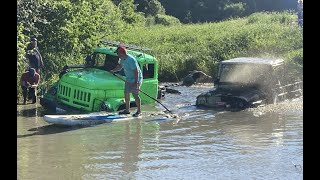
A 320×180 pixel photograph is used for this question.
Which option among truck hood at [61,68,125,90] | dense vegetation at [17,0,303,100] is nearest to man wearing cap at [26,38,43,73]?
dense vegetation at [17,0,303,100]

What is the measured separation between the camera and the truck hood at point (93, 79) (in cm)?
1495

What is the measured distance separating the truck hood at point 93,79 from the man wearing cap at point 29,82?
1683mm

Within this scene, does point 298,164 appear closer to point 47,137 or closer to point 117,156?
point 117,156

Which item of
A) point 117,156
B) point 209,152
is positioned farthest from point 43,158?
point 209,152

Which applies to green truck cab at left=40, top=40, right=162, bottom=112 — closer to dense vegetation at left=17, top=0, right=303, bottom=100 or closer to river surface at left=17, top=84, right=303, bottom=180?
river surface at left=17, top=84, right=303, bottom=180

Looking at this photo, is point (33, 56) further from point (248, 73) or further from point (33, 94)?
point (248, 73)

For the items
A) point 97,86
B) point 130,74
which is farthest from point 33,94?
point 130,74

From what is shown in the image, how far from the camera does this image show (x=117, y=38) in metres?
29.0

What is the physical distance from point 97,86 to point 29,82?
306 cm

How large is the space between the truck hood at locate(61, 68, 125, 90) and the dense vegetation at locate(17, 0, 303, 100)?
151 centimetres

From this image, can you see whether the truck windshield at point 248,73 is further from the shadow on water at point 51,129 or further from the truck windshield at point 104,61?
the shadow on water at point 51,129

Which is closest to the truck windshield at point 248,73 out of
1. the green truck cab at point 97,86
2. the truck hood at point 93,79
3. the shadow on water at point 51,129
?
the green truck cab at point 97,86

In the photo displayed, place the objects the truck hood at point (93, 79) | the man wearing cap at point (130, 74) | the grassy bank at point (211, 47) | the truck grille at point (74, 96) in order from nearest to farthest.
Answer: the man wearing cap at point (130, 74), the truck hood at point (93, 79), the truck grille at point (74, 96), the grassy bank at point (211, 47)
